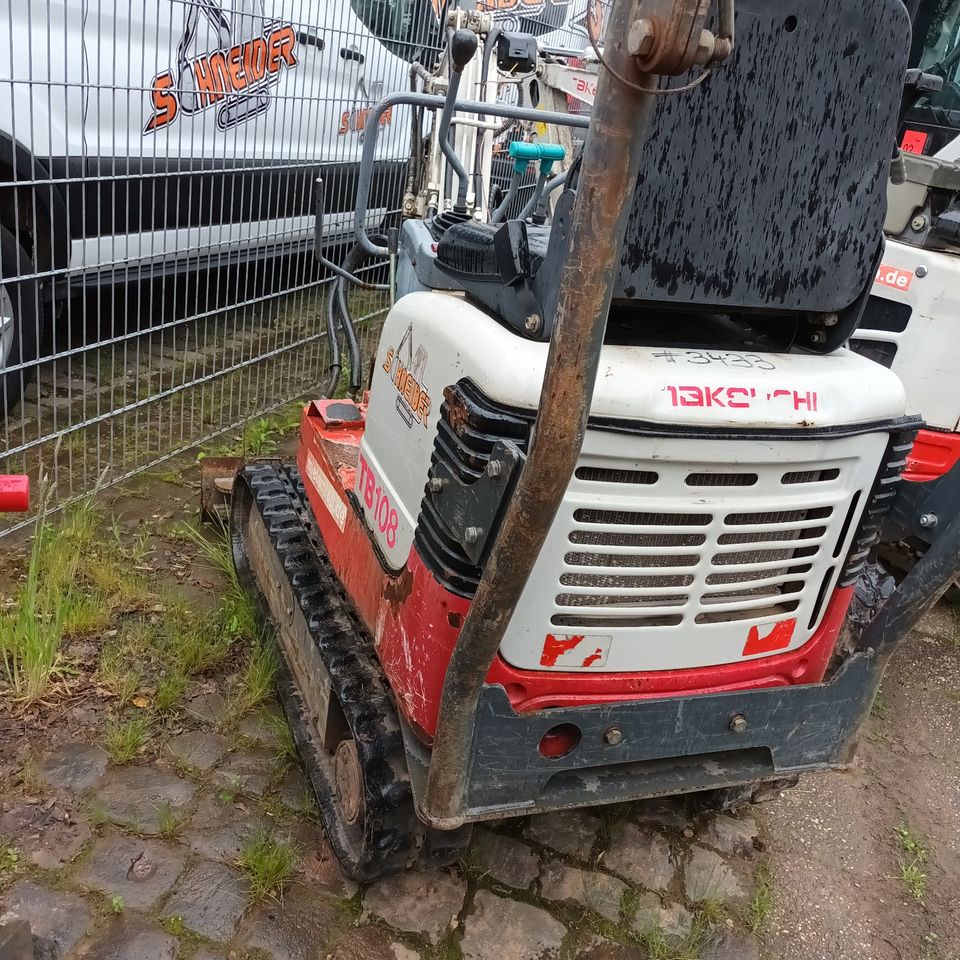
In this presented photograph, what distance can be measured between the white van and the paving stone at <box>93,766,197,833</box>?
5.29ft

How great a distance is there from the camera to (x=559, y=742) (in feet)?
7.09

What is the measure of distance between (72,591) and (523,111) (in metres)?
2.12

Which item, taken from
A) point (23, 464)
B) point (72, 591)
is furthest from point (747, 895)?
point (23, 464)

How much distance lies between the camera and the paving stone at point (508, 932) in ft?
7.59

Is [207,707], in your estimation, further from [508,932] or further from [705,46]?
[705,46]

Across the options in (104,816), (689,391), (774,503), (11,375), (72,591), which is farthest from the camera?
(11,375)

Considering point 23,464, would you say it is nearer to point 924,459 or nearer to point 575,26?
point 924,459

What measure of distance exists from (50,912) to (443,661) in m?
1.13

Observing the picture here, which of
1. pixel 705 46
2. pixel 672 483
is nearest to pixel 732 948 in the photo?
pixel 672 483

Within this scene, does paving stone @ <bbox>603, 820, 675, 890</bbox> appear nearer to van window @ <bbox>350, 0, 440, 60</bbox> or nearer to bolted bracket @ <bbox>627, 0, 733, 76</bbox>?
bolted bracket @ <bbox>627, 0, 733, 76</bbox>

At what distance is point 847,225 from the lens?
1959mm

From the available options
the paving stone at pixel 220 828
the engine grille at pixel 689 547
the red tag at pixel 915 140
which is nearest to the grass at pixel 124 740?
the paving stone at pixel 220 828

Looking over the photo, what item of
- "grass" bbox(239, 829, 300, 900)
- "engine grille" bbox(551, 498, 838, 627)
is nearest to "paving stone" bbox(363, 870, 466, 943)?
"grass" bbox(239, 829, 300, 900)

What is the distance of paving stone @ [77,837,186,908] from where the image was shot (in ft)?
7.56
